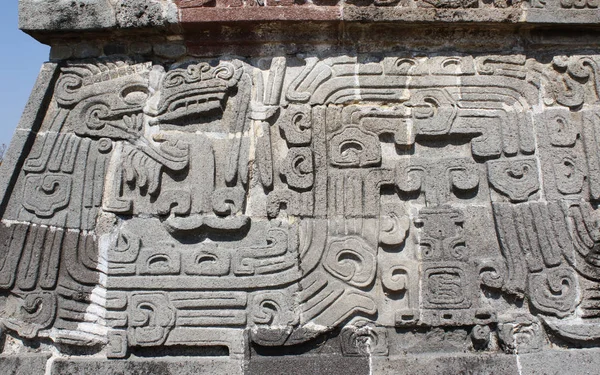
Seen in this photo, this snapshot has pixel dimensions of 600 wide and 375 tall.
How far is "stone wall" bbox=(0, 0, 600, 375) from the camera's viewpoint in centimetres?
313

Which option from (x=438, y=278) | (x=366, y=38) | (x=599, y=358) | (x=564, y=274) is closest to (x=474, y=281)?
(x=438, y=278)

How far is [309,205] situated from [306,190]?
10 centimetres

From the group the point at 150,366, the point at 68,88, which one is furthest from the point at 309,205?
the point at 68,88

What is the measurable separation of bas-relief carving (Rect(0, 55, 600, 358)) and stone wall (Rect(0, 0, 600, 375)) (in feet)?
0.04

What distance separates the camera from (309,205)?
3.28 metres

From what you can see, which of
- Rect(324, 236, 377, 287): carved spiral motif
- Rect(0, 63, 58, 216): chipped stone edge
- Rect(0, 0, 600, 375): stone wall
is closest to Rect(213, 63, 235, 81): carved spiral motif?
Rect(0, 0, 600, 375): stone wall

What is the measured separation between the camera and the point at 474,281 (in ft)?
10.4

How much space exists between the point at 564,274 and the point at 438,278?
77 cm

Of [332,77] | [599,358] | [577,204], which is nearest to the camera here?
[599,358]

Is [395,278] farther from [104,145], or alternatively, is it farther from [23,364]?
[23,364]

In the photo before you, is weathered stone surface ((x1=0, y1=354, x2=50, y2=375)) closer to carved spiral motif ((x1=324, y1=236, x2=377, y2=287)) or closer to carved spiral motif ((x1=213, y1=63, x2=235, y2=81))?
carved spiral motif ((x1=324, y1=236, x2=377, y2=287))

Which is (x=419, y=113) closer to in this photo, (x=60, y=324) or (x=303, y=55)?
(x=303, y=55)

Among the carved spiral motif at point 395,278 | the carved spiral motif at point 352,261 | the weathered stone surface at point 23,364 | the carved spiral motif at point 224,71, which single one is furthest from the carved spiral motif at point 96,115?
the carved spiral motif at point 395,278

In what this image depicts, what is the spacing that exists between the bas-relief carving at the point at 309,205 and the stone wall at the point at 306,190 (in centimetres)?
1
